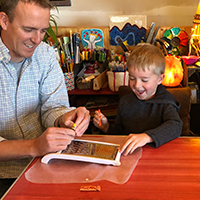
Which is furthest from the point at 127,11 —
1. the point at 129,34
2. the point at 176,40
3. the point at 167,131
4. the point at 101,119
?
the point at 167,131

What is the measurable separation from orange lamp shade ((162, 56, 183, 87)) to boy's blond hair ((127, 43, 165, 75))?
421 millimetres

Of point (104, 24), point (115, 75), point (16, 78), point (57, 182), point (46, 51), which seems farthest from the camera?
point (104, 24)

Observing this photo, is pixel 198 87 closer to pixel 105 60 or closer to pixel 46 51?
pixel 105 60

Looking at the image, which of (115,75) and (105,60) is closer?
(115,75)

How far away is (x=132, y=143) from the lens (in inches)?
39.7

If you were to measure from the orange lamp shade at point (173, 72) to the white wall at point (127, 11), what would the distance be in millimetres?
608

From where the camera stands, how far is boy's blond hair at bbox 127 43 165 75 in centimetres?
134

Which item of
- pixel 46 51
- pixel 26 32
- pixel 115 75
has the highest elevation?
pixel 26 32

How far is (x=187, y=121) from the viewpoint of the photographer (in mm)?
1636

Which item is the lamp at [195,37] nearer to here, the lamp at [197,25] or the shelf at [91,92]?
the lamp at [197,25]

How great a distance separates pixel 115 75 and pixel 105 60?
12.9 inches

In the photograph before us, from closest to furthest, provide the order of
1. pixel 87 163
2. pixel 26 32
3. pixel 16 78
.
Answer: pixel 87 163, pixel 26 32, pixel 16 78

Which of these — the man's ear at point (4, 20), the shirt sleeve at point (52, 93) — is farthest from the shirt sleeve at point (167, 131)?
the man's ear at point (4, 20)

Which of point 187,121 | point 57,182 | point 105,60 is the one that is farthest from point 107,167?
point 105,60
